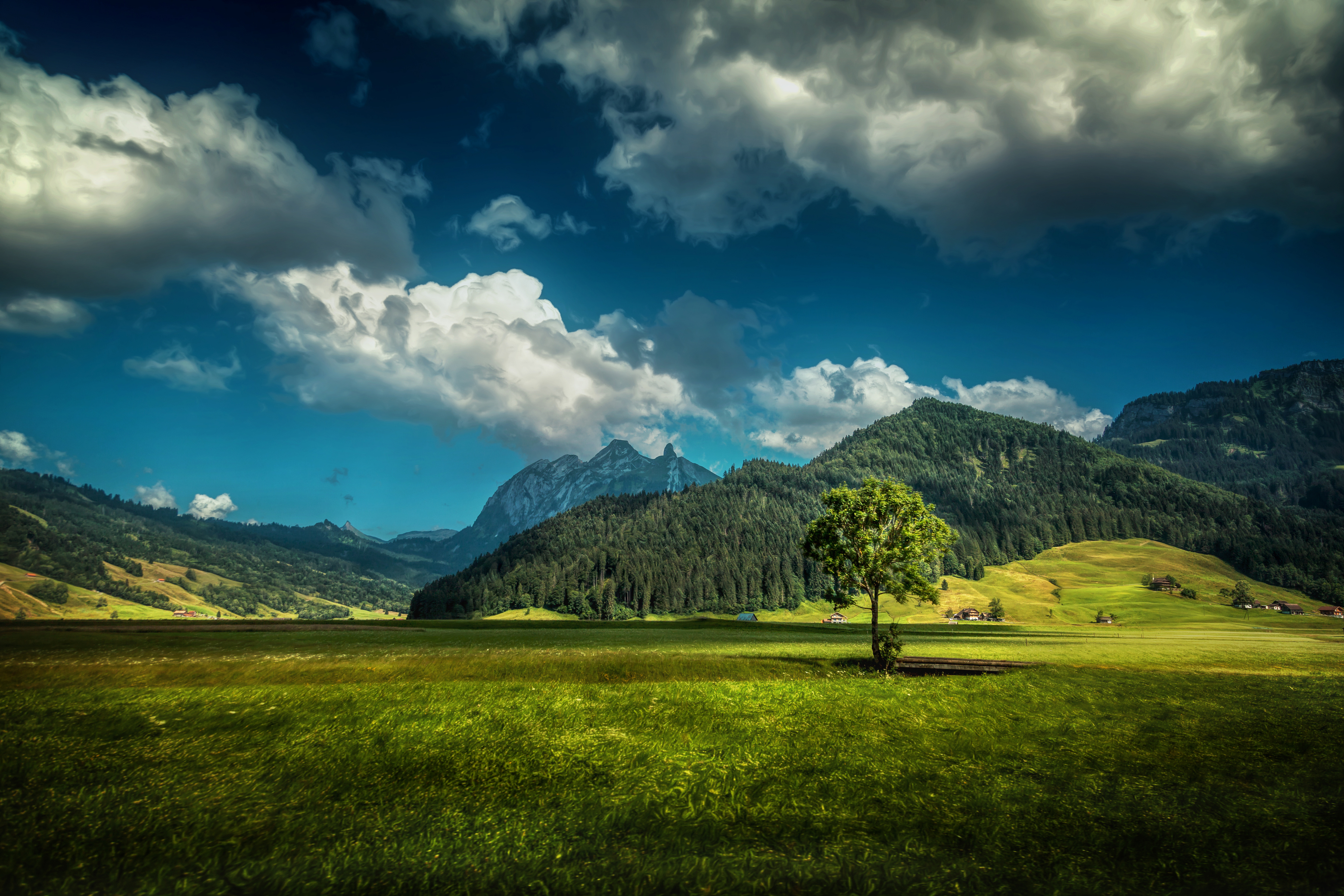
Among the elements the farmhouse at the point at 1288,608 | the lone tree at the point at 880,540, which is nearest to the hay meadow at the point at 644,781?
the lone tree at the point at 880,540

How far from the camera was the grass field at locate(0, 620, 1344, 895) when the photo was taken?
1175cm

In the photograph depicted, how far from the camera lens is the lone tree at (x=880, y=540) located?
43062mm

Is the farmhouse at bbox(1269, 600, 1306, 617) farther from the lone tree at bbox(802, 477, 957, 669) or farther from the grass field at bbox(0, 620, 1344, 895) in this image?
the grass field at bbox(0, 620, 1344, 895)

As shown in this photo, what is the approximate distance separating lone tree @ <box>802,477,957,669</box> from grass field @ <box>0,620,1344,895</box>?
12259mm

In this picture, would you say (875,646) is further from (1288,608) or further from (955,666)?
(1288,608)

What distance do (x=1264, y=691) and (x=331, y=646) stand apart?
6047 centimetres

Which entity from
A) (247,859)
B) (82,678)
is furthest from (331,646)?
(247,859)

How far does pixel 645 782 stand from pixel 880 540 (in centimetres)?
3271

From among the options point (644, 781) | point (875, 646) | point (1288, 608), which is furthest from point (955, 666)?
point (1288, 608)

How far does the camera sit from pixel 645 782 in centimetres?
1639

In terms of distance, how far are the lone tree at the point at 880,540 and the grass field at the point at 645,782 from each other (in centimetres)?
1226

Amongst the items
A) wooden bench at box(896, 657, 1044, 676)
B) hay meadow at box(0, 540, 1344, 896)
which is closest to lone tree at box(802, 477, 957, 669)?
wooden bench at box(896, 657, 1044, 676)

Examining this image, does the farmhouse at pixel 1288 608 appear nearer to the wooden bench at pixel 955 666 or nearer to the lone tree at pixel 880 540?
the wooden bench at pixel 955 666

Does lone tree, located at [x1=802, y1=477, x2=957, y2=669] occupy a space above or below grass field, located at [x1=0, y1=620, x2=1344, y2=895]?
above
